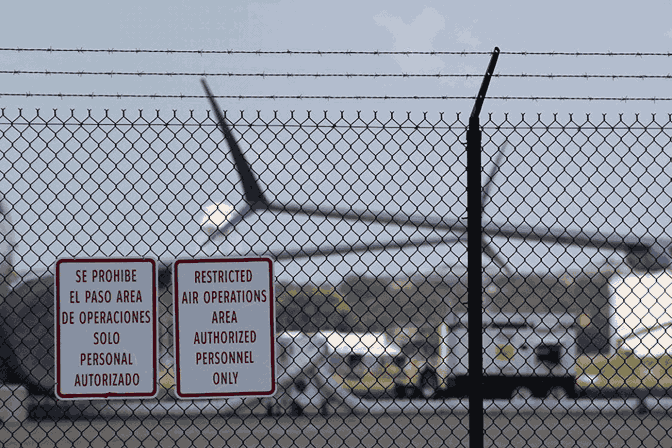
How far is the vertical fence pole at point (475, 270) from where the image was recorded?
153 inches

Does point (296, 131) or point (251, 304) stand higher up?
point (296, 131)

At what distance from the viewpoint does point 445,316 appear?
14.6 metres

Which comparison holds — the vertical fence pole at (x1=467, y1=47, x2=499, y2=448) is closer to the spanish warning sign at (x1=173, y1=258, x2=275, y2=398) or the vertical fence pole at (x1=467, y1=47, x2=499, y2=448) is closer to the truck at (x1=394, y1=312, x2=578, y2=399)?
the spanish warning sign at (x1=173, y1=258, x2=275, y2=398)

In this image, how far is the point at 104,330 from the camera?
150 inches

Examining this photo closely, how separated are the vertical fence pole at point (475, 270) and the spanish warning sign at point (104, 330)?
1.86 meters

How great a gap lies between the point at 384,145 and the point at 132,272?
1829 mm

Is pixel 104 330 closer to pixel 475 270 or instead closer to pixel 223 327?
pixel 223 327

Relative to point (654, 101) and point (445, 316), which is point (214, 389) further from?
point (445, 316)

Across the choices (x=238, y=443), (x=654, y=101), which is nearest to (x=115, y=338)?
(x=654, y=101)

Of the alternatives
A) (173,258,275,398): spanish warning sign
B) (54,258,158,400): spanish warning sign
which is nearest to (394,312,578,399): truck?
(173,258,275,398): spanish warning sign

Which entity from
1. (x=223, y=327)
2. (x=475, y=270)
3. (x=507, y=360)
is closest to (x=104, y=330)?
(x=223, y=327)

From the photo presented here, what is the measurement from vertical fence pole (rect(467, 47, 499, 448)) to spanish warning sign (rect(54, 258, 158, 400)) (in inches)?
73.1

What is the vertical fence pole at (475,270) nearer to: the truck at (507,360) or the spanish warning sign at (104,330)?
the spanish warning sign at (104,330)

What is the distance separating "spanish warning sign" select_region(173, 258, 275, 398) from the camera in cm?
381
